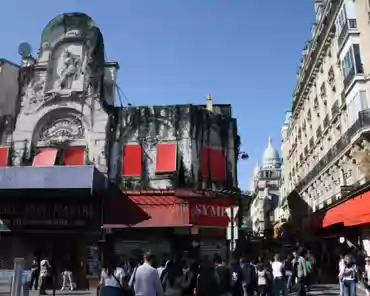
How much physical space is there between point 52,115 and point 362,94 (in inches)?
708

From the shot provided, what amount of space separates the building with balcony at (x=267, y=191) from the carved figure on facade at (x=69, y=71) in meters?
66.7

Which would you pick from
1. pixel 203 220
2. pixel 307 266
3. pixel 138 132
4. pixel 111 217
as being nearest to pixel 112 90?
pixel 138 132

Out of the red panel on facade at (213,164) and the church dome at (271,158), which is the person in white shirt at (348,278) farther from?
the church dome at (271,158)

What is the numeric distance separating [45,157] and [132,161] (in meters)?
4.89

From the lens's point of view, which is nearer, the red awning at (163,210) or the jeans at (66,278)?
the jeans at (66,278)

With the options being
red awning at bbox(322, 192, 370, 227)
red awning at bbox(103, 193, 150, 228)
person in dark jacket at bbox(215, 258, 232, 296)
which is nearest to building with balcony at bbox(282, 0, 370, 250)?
red awning at bbox(322, 192, 370, 227)

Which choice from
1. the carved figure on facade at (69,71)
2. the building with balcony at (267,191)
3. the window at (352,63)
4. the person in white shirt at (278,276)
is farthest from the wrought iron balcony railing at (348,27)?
the building with balcony at (267,191)

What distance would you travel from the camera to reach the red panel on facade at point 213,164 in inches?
920

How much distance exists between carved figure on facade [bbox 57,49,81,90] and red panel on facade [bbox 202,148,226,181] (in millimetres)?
8850

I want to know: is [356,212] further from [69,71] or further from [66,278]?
[69,71]

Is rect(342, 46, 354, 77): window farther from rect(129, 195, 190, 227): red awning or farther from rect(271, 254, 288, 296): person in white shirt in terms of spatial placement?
rect(271, 254, 288, 296): person in white shirt

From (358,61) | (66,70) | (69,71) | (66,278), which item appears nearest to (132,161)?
(69,71)

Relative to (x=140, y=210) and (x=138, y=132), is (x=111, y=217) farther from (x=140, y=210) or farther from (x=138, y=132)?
(x=138, y=132)

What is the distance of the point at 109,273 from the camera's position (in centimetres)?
832
